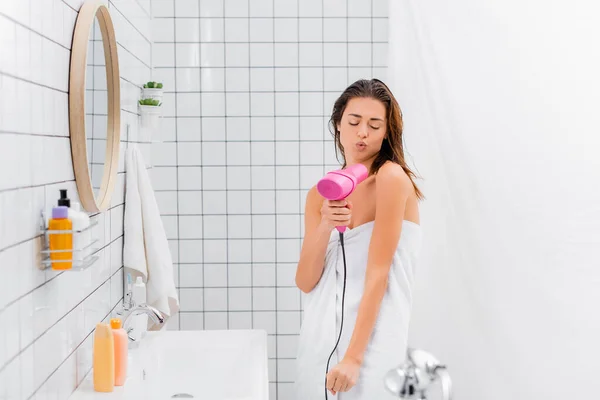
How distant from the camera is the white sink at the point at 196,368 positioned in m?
1.71

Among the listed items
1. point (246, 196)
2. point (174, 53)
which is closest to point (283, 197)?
point (246, 196)

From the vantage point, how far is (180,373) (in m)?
1.93

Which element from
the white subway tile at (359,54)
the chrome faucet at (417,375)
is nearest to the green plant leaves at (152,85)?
the white subway tile at (359,54)

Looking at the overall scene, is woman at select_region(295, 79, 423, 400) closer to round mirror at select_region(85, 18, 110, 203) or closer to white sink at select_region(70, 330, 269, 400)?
white sink at select_region(70, 330, 269, 400)

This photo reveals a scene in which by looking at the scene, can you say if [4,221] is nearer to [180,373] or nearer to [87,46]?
[87,46]

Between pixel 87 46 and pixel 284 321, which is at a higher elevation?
pixel 87 46

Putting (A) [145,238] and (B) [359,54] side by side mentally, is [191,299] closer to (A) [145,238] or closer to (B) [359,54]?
(A) [145,238]

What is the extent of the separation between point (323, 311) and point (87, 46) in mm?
898

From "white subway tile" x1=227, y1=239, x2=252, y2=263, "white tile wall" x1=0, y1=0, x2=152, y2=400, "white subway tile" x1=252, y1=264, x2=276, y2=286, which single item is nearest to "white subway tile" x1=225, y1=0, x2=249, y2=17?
"white subway tile" x1=227, y1=239, x2=252, y2=263

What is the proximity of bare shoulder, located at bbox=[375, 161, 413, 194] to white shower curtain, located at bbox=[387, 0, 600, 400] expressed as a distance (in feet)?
0.82

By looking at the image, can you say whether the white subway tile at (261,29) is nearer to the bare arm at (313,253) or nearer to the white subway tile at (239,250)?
the white subway tile at (239,250)

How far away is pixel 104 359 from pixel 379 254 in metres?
0.73

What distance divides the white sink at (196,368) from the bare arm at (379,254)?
0.94ft

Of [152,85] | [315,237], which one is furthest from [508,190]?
[152,85]
